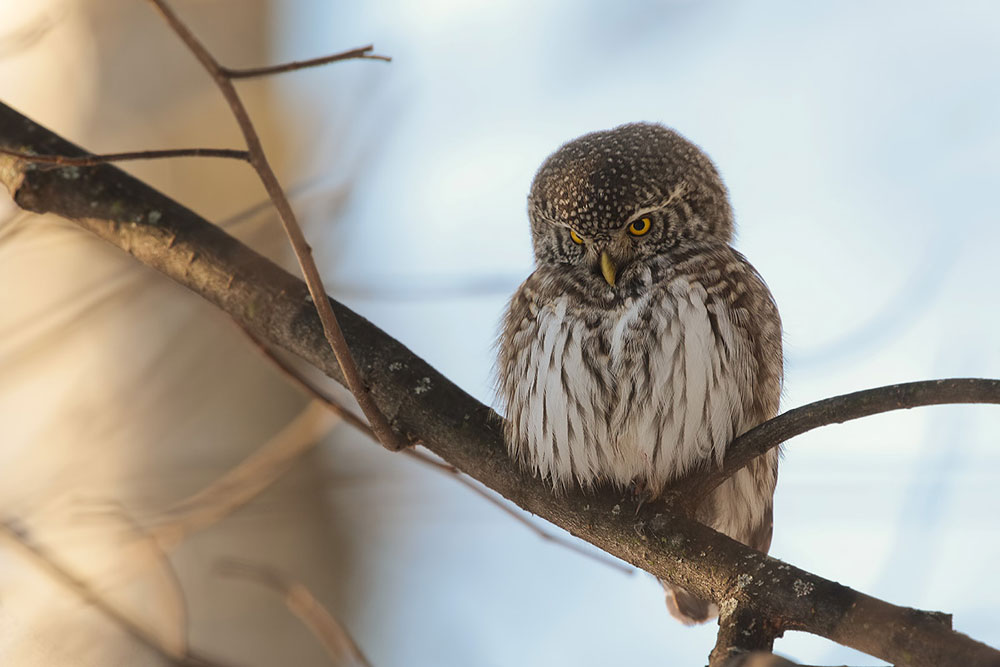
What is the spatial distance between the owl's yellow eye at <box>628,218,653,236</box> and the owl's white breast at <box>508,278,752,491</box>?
272 millimetres

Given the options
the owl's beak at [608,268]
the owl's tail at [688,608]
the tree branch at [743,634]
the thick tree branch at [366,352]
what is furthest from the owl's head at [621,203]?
the tree branch at [743,634]

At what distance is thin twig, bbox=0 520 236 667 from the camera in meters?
1.89

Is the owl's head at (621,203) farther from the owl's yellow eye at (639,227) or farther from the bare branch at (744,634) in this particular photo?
the bare branch at (744,634)

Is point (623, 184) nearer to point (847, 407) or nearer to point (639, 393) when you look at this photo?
point (639, 393)

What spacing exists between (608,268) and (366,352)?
82 cm

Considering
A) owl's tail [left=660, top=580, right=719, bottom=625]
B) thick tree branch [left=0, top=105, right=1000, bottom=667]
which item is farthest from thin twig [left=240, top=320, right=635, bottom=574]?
owl's tail [left=660, top=580, right=719, bottom=625]

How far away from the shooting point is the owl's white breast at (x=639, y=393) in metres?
2.81

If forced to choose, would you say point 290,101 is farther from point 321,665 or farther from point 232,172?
point 321,665

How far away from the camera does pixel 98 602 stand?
2.26m

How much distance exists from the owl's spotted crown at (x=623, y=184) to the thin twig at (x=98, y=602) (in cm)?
178

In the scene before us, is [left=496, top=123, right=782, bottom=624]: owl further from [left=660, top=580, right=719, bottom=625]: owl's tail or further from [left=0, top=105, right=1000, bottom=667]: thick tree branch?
[left=0, top=105, right=1000, bottom=667]: thick tree branch

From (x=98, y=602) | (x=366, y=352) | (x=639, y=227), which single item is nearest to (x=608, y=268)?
(x=639, y=227)

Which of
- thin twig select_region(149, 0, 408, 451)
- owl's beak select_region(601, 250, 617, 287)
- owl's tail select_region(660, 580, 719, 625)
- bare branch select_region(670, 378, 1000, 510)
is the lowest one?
thin twig select_region(149, 0, 408, 451)

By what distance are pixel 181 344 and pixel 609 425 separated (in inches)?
110
